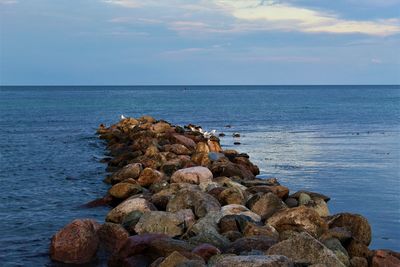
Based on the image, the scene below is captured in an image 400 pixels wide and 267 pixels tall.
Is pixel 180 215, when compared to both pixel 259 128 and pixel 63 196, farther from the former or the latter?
pixel 259 128

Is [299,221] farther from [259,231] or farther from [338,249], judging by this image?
[338,249]

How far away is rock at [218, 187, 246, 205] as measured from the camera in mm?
15414

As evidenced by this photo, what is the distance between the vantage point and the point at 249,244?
11.1 metres

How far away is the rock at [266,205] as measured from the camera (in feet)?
47.8

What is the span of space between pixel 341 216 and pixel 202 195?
11.3ft

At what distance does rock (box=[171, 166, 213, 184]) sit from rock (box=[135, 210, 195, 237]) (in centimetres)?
492

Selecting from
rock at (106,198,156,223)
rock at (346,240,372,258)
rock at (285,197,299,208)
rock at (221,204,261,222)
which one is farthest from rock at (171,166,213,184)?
rock at (346,240,372,258)

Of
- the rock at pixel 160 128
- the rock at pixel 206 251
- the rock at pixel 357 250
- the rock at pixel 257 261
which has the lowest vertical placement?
the rock at pixel 357 250

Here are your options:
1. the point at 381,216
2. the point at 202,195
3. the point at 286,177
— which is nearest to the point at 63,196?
the point at 202,195

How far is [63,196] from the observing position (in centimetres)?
1980

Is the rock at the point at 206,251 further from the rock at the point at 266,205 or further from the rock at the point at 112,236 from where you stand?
the rock at the point at 266,205

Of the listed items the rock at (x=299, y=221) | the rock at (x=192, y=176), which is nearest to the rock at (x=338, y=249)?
the rock at (x=299, y=221)

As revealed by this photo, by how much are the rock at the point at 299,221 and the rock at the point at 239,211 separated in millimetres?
558

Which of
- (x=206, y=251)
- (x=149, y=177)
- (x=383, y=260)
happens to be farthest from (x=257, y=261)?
(x=149, y=177)
